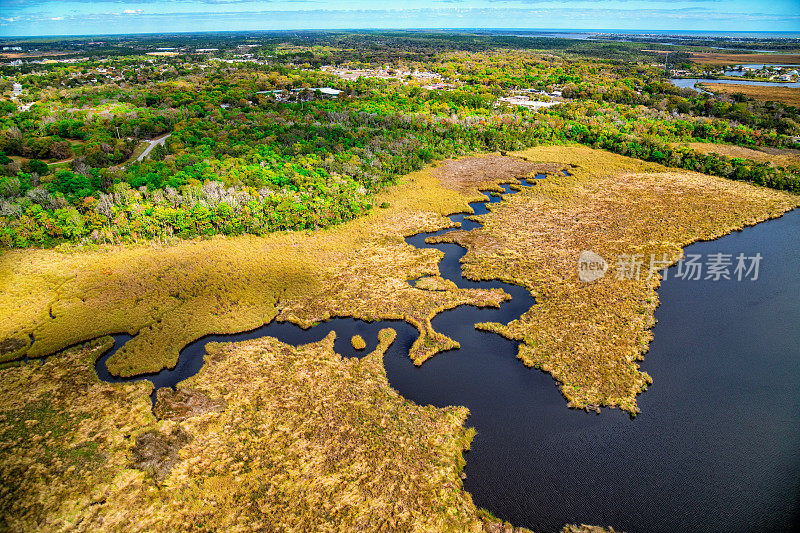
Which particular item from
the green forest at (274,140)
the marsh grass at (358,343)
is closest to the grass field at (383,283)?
the marsh grass at (358,343)

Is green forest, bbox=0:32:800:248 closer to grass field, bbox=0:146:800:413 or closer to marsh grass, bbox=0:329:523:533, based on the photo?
grass field, bbox=0:146:800:413

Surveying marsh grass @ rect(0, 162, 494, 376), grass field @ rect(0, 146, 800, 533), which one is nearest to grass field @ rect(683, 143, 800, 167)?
grass field @ rect(0, 146, 800, 533)

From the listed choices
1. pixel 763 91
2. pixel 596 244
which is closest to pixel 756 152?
pixel 596 244

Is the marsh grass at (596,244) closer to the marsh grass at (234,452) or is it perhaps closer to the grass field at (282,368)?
the grass field at (282,368)

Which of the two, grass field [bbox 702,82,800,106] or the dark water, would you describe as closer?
the dark water

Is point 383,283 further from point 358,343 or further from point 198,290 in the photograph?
point 198,290

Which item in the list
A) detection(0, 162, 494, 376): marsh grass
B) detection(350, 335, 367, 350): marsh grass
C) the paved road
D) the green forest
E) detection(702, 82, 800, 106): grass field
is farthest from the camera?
detection(702, 82, 800, 106): grass field

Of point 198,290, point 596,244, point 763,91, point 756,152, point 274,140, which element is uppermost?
point 763,91
